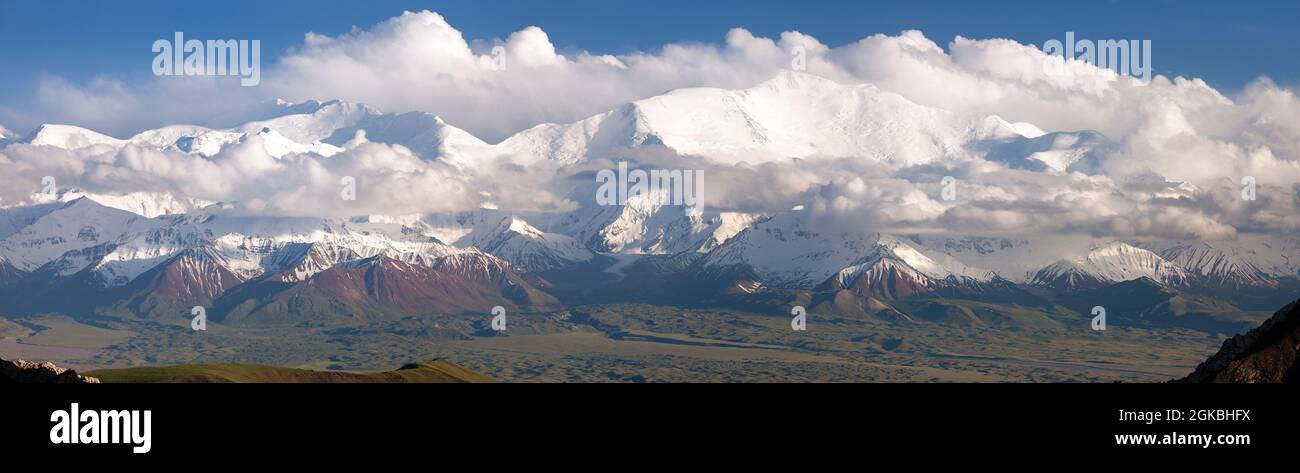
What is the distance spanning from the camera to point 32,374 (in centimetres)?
15150

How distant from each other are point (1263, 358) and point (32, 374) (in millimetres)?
160369

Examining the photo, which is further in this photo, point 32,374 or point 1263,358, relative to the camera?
point 1263,358

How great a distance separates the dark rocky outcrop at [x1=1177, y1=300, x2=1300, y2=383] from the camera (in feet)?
600

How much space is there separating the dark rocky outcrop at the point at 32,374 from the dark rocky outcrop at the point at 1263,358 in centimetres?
15012

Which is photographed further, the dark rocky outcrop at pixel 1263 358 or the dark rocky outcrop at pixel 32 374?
the dark rocky outcrop at pixel 1263 358

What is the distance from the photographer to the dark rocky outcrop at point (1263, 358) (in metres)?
183

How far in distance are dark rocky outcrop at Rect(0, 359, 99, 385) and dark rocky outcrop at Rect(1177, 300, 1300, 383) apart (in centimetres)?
15012
